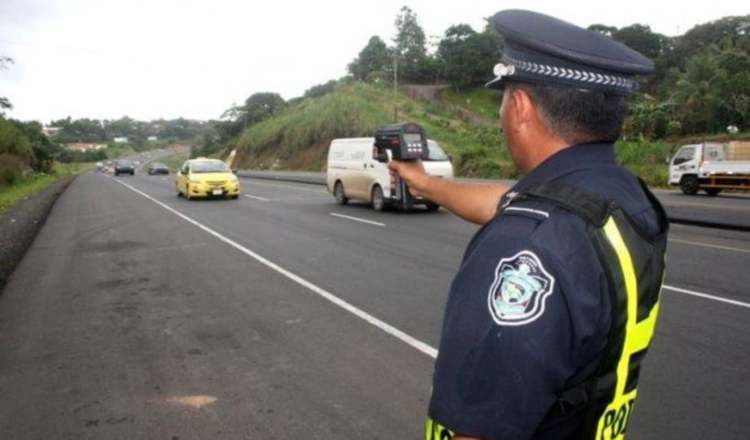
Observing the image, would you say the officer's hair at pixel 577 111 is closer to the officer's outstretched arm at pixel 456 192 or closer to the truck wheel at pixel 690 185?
the officer's outstretched arm at pixel 456 192

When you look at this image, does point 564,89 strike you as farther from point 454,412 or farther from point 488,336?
point 454,412

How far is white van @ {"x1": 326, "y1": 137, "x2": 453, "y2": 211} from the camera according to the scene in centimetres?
1605

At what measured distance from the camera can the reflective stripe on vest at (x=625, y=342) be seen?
3.98 ft

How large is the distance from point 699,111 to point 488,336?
45.6 meters

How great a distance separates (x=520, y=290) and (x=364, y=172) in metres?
16.3

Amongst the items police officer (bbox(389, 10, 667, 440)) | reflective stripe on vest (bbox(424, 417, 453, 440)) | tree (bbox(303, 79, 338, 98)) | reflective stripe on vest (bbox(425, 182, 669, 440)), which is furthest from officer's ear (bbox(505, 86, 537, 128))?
tree (bbox(303, 79, 338, 98))

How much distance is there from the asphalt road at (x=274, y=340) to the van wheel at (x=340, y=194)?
24.6ft

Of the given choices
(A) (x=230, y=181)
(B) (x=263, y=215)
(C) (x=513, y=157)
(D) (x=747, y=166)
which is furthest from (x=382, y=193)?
(C) (x=513, y=157)

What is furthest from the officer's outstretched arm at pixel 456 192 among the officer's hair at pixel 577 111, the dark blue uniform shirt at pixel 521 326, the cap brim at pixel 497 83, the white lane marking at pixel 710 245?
the white lane marking at pixel 710 245

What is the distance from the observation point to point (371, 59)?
337 ft

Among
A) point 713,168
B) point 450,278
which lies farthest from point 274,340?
point 713,168

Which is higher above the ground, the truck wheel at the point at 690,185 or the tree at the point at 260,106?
the tree at the point at 260,106

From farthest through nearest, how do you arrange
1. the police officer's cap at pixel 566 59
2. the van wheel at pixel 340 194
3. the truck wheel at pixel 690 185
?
1. the truck wheel at pixel 690 185
2. the van wheel at pixel 340 194
3. the police officer's cap at pixel 566 59

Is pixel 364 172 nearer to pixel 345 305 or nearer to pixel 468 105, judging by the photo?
pixel 345 305
